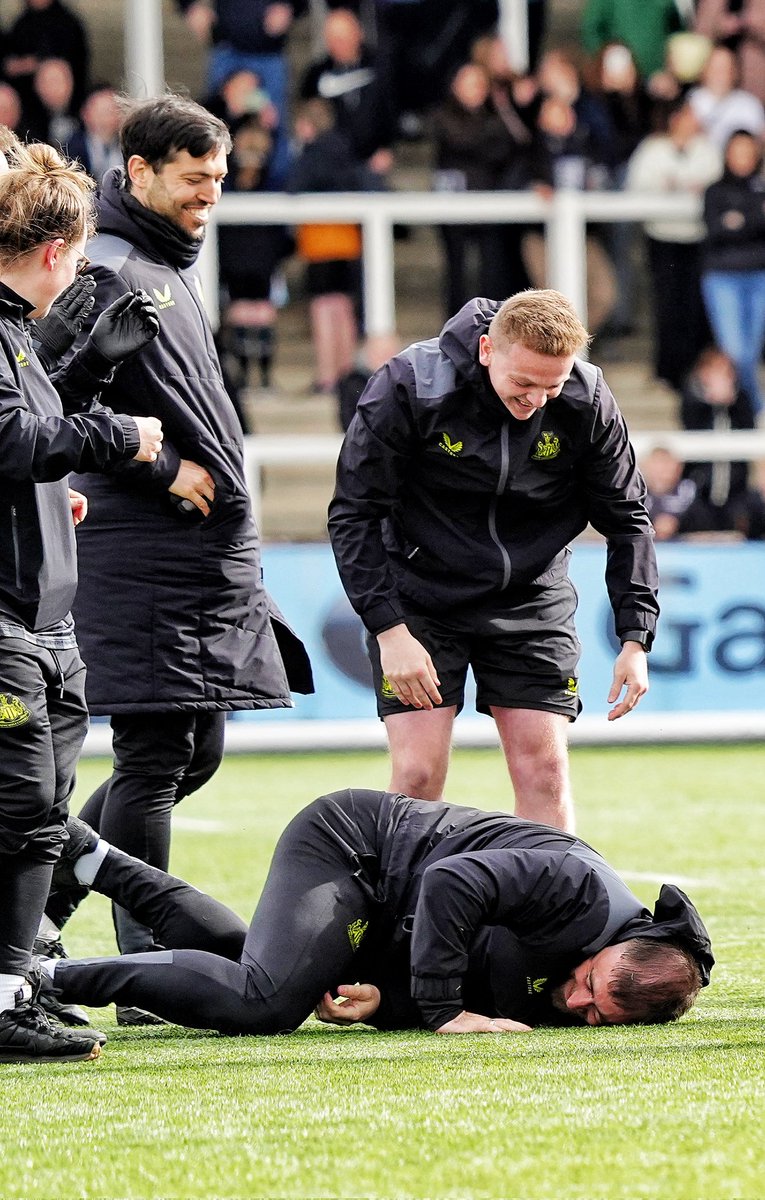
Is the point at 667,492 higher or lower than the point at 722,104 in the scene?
lower

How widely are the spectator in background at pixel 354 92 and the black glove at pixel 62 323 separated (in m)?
9.85

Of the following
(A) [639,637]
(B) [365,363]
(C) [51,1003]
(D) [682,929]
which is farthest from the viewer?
(B) [365,363]

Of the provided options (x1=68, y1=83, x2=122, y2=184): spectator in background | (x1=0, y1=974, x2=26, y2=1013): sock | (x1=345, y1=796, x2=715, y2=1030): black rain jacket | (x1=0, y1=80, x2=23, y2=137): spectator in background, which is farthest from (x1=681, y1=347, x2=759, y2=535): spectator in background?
(x1=0, y1=974, x2=26, y2=1013): sock

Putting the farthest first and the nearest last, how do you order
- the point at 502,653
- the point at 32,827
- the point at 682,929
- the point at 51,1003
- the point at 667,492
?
the point at 667,492 < the point at 502,653 < the point at 51,1003 < the point at 682,929 < the point at 32,827

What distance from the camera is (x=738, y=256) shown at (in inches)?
545

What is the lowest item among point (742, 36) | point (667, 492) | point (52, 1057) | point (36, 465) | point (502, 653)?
point (667, 492)

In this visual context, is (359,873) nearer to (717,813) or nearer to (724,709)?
(717,813)

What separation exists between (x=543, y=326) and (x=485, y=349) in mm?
298

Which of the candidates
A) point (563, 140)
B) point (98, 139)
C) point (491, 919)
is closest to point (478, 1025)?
point (491, 919)

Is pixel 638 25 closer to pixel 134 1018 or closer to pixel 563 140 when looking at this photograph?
pixel 563 140

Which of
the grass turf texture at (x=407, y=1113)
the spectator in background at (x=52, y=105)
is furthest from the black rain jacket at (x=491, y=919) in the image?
the spectator in background at (x=52, y=105)

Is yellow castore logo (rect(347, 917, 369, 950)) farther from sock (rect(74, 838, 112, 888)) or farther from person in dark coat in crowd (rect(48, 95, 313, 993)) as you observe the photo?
person in dark coat in crowd (rect(48, 95, 313, 993))

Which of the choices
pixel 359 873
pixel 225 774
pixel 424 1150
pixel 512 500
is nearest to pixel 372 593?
pixel 512 500

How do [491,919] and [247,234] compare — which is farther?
[247,234]
